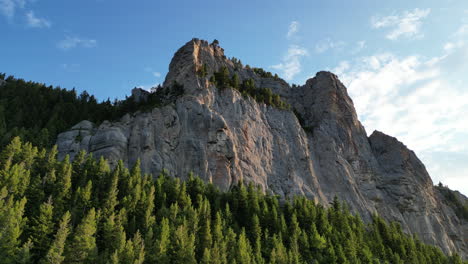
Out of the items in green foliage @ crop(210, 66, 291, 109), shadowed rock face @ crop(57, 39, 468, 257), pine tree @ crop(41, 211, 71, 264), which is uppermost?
green foliage @ crop(210, 66, 291, 109)

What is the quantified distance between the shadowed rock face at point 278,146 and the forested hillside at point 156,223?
8.49 m

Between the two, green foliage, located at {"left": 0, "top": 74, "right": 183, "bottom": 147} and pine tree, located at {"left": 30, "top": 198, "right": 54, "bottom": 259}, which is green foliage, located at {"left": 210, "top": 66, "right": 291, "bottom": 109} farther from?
pine tree, located at {"left": 30, "top": 198, "right": 54, "bottom": 259}

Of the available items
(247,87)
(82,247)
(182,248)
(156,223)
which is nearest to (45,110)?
(247,87)

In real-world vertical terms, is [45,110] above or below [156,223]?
above

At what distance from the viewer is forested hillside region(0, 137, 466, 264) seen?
2002 inches

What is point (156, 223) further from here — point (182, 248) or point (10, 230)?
point (10, 230)

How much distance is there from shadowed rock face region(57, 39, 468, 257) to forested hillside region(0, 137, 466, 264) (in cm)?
Result: 849

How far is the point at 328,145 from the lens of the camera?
11806 centimetres

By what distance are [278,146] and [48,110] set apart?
231 ft

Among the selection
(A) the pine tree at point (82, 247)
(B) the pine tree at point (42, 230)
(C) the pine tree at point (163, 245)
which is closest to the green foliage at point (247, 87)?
(C) the pine tree at point (163, 245)

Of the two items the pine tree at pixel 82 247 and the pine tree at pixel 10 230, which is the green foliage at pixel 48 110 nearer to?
the pine tree at pixel 10 230

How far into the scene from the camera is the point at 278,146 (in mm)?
108938

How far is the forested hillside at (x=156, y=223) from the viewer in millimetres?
50844

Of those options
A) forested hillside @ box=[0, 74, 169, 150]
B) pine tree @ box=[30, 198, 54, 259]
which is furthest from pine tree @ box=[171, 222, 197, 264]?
forested hillside @ box=[0, 74, 169, 150]
